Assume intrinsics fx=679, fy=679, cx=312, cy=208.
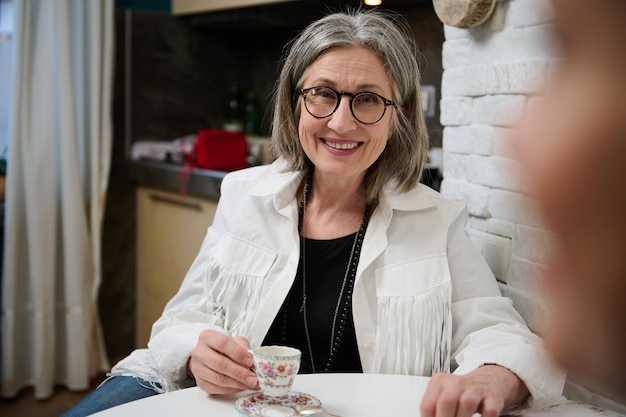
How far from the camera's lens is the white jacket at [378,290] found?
4.49 ft

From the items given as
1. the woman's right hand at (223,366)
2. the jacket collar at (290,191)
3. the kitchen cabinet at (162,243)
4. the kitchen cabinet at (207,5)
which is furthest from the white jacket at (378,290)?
the kitchen cabinet at (207,5)

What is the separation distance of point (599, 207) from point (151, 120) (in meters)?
3.17

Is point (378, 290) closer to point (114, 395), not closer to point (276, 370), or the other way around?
point (276, 370)

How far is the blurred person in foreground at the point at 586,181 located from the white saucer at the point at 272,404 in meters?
0.80

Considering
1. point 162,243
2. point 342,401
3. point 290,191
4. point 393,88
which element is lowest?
point 162,243

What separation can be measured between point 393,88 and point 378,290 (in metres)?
0.45

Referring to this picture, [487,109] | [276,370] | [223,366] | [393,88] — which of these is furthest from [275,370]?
[487,109]

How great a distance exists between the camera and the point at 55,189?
Answer: 281 centimetres

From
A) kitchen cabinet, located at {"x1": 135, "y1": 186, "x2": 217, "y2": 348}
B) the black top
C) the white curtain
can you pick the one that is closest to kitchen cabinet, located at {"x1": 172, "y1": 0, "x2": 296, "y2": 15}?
the white curtain

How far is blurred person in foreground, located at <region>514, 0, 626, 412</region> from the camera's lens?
23 cm

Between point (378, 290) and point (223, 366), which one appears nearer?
point (223, 366)

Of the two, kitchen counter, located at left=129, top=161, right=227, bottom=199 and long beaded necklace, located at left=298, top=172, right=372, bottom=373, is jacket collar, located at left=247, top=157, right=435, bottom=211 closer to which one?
long beaded necklace, located at left=298, top=172, right=372, bottom=373

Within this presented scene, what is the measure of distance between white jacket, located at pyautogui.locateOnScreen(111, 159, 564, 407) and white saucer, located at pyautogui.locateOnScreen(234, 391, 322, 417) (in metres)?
0.27

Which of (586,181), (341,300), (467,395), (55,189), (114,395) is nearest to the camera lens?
(586,181)
